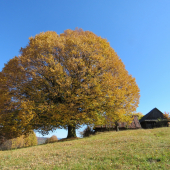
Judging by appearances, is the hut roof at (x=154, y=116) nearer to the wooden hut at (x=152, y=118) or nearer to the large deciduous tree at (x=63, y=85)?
Result: the wooden hut at (x=152, y=118)

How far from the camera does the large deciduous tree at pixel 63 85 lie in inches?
542

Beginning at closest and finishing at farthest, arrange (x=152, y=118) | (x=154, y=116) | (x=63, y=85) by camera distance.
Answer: (x=63, y=85) < (x=152, y=118) < (x=154, y=116)

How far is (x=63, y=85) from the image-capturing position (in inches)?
523

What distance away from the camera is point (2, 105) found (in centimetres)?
1397

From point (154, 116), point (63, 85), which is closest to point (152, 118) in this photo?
point (154, 116)

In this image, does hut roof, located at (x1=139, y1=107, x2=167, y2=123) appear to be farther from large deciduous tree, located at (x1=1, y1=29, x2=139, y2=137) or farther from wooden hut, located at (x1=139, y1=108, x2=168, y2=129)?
large deciduous tree, located at (x1=1, y1=29, x2=139, y2=137)

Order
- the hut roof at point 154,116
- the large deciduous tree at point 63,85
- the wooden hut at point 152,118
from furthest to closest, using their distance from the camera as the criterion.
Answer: the hut roof at point 154,116
the wooden hut at point 152,118
the large deciduous tree at point 63,85

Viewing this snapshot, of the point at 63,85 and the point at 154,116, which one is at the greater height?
the point at 63,85

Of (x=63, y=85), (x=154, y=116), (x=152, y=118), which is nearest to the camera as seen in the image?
(x=63, y=85)

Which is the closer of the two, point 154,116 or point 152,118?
point 152,118

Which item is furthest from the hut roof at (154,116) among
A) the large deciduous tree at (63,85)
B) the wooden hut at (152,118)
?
the large deciduous tree at (63,85)

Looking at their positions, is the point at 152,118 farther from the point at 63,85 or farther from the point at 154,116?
the point at 63,85

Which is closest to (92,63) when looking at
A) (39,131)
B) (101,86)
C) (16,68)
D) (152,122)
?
(101,86)

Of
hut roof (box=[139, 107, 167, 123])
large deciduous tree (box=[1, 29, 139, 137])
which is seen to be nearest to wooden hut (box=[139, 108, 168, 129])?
hut roof (box=[139, 107, 167, 123])
